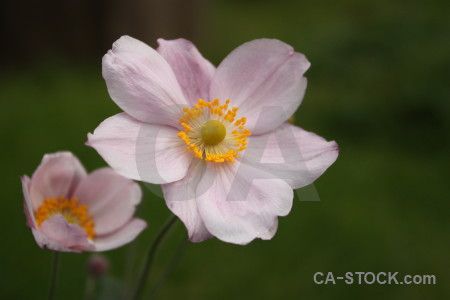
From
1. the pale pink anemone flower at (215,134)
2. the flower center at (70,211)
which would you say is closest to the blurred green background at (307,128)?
the flower center at (70,211)

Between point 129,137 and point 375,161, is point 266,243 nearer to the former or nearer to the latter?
point 375,161

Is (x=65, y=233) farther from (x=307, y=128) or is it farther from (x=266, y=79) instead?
(x=307, y=128)

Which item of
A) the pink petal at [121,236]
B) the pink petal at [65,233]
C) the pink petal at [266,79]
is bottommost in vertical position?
the pink petal at [121,236]

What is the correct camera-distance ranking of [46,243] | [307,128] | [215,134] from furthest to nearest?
[307,128], [215,134], [46,243]

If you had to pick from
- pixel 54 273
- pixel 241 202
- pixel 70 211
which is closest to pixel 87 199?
pixel 70 211

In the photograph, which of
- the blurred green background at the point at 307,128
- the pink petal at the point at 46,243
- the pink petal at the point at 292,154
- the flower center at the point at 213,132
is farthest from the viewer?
the blurred green background at the point at 307,128

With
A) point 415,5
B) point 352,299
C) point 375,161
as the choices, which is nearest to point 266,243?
point 352,299

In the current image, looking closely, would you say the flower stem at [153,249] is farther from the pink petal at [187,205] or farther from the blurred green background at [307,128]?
the blurred green background at [307,128]
